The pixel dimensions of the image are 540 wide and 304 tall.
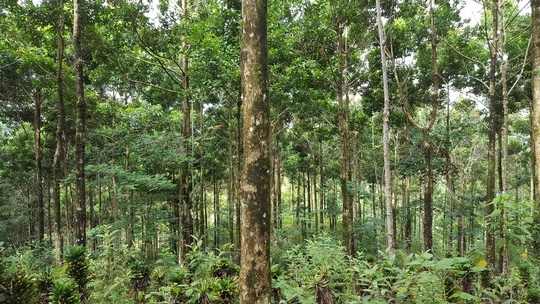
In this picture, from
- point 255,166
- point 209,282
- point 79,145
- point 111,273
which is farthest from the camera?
point 79,145

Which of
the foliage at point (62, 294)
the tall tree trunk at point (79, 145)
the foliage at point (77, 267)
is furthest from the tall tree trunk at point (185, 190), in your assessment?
the foliage at point (62, 294)

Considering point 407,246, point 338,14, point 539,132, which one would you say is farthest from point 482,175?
point 539,132

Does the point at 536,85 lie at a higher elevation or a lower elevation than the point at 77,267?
higher

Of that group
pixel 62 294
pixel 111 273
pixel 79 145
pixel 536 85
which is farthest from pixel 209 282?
pixel 79 145

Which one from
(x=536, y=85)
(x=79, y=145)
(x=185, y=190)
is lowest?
(x=185, y=190)

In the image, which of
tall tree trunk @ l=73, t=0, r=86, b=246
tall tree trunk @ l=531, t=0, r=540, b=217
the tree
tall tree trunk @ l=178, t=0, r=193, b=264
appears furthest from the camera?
tall tree trunk @ l=178, t=0, r=193, b=264

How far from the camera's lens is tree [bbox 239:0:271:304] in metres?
3.02

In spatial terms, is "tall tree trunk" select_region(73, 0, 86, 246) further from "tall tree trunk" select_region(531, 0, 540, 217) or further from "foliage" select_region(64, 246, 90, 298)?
"tall tree trunk" select_region(531, 0, 540, 217)

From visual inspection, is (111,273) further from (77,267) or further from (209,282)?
(209,282)

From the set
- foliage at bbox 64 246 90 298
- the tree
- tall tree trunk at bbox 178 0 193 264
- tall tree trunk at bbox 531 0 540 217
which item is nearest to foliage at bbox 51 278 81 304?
foliage at bbox 64 246 90 298

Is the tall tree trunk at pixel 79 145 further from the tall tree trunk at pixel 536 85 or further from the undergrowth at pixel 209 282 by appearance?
the tall tree trunk at pixel 536 85

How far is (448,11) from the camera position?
10453mm

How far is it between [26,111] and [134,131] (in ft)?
22.9

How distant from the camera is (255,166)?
315 centimetres
